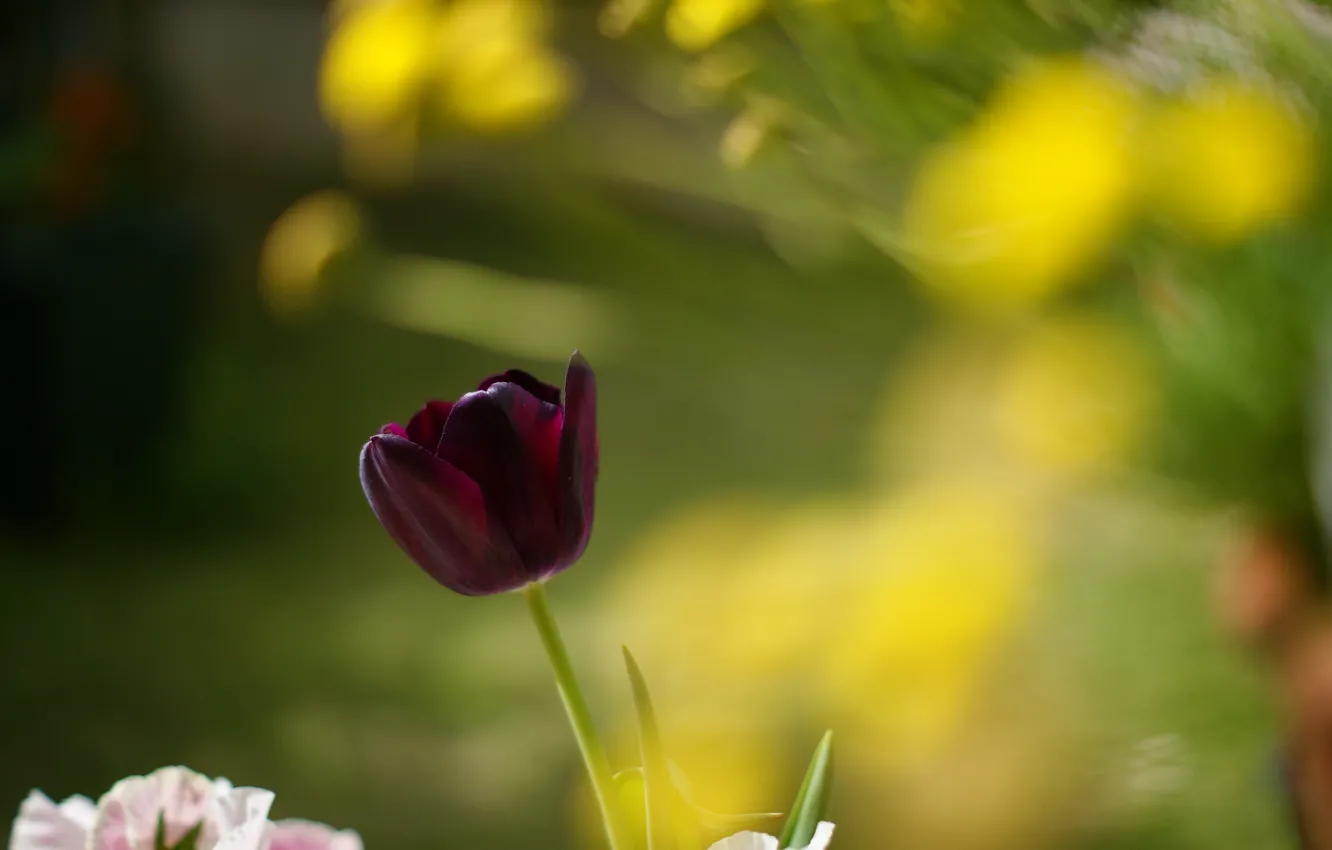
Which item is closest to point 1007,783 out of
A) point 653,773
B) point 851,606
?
point 851,606

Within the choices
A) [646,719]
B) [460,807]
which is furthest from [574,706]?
[460,807]

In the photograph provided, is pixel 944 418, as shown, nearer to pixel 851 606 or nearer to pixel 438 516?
pixel 851 606

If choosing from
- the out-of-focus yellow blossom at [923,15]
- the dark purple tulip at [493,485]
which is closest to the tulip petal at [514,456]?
the dark purple tulip at [493,485]

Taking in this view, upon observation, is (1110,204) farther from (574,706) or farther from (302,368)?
(302,368)

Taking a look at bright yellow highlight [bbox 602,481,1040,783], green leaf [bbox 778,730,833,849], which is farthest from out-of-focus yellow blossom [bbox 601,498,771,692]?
green leaf [bbox 778,730,833,849]

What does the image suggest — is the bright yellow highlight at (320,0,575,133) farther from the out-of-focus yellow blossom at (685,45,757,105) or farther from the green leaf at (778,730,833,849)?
the green leaf at (778,730,833,849)

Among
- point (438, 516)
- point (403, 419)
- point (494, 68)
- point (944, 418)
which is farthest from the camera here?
point (403, 419)

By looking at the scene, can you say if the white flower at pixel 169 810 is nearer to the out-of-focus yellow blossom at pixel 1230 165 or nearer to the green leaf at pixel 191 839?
the green leaf at pixel 191 839
